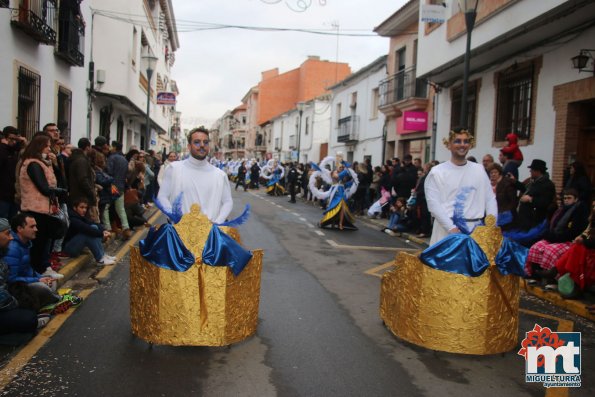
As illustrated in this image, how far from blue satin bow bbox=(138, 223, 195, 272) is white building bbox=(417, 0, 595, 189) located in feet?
28.8

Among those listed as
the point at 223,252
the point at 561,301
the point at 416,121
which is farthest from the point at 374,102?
the point at 223,252

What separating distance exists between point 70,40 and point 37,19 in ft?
9.15

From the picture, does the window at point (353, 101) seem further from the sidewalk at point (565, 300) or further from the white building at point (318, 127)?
the sidewalk at point (565, 300)

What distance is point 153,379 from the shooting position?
4035 millimetres

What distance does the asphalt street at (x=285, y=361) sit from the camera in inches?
156

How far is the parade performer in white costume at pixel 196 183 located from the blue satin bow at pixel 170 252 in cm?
36

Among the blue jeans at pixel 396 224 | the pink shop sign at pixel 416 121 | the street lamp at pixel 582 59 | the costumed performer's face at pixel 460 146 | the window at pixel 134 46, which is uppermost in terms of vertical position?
the window at pixel 134 46

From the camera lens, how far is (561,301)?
7008mm

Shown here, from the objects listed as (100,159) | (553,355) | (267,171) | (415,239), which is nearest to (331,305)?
(553,355)

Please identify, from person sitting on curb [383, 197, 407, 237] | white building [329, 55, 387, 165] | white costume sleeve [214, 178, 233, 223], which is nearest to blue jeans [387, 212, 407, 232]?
person sitting on curb [383, 197, 407, 237]

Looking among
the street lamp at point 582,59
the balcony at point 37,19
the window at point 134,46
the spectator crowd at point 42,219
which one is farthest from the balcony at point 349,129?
the spectator crowd at point 42,219

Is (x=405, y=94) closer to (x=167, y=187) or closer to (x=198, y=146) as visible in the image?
(x=198, y=146)

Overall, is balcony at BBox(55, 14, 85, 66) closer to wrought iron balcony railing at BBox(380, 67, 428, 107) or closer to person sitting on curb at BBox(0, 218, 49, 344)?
person sitting on curb at BBox(0, 218, 49, 344)

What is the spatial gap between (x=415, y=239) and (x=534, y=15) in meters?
5.34
